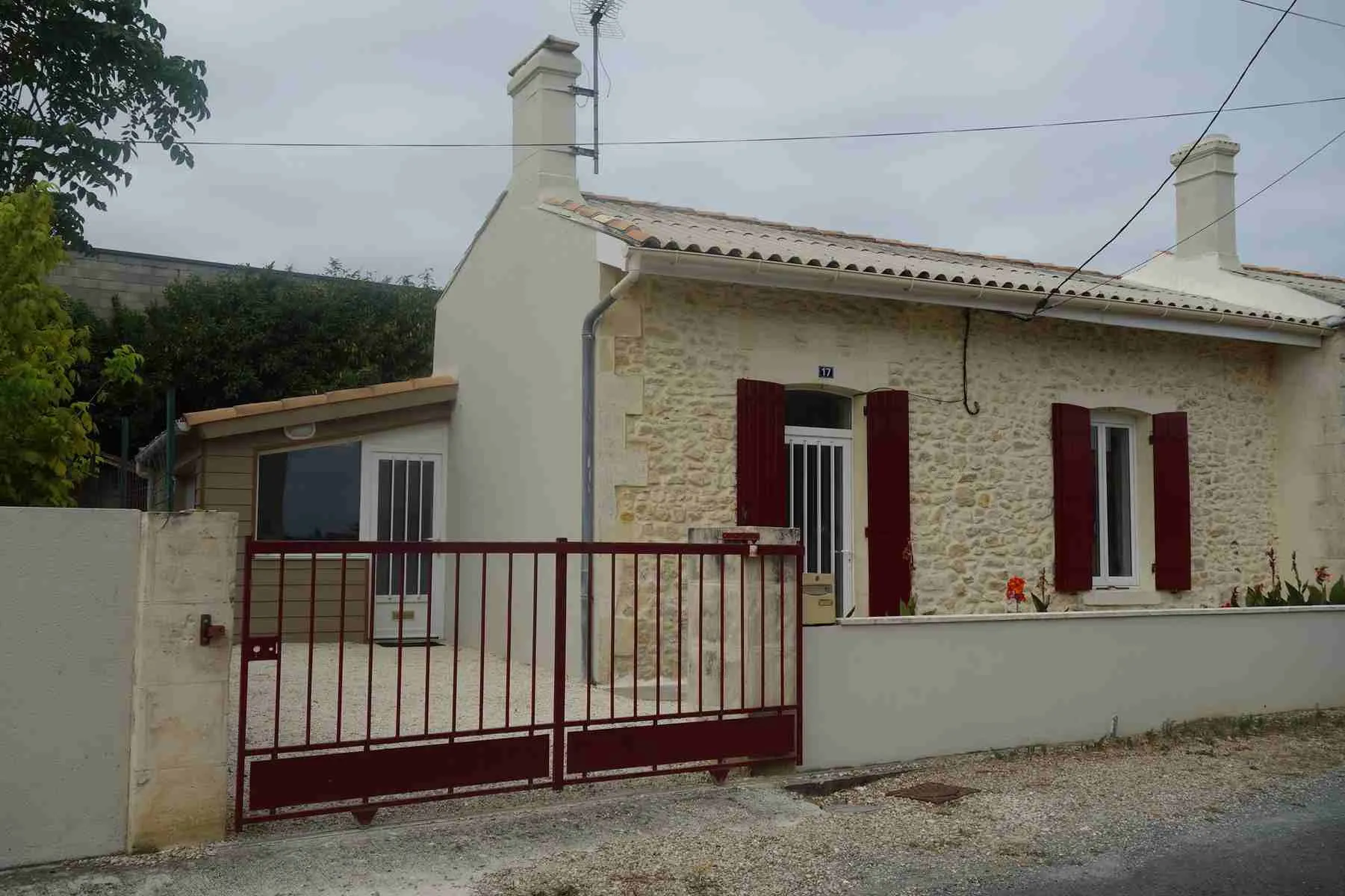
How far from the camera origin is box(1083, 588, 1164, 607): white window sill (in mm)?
10555

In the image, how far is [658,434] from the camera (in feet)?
28.3

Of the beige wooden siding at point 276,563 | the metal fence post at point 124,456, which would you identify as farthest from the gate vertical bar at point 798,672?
the metal fence post at point 124,456

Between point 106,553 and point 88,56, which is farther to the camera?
point 88,56

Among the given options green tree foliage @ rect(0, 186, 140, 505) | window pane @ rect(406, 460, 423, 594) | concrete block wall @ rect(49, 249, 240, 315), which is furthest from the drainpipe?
concrete block wall @ rect(49, 249, 240, 315)

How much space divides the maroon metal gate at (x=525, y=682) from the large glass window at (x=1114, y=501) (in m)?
4.80

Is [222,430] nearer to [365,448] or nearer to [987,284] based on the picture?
[365,448]

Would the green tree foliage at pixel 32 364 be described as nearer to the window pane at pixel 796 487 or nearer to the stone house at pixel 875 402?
the stone house at pixel 875 402

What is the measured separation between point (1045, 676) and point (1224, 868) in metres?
2.51

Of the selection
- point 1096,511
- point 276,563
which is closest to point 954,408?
point 1096,511

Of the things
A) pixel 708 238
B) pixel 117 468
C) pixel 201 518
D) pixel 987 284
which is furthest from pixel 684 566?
pixel 117 468

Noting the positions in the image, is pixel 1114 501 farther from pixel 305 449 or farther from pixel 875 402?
pixel 305 449

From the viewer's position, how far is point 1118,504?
36.7 feet

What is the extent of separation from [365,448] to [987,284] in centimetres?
590

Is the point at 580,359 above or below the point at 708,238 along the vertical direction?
below
